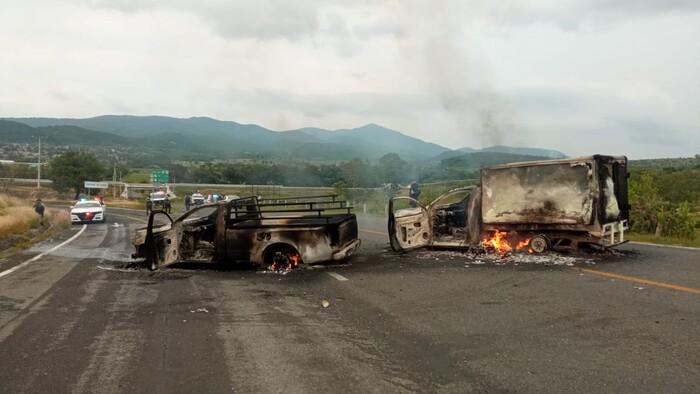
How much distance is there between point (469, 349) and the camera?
499cm

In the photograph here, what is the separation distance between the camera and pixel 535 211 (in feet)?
35.6

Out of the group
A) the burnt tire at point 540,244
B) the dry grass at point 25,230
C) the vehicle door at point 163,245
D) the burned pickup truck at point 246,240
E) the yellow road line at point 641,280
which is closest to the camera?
the yellow road line at point 641,280

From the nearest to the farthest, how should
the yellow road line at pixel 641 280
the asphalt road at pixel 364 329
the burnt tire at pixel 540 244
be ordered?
the asphalt road at pixel 364 329 < the yellow road line at pixel 641 280 < the burnt tire at pixel 540 244

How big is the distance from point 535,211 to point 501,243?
3.58 feet

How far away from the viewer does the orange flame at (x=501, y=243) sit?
36.7 feet

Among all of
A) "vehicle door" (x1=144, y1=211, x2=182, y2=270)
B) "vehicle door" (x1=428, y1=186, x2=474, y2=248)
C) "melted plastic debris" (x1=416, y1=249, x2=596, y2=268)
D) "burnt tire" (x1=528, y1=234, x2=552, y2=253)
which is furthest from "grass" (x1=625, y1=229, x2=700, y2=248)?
"vehicle door" (x1=144, y1=211, x2=182, y2=270)

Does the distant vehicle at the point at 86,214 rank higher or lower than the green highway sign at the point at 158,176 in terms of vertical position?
lower

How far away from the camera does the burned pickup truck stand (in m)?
9.96

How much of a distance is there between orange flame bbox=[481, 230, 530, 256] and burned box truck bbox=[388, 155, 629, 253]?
0.9 inches

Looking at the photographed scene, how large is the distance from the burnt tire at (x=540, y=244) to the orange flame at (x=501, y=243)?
167mm

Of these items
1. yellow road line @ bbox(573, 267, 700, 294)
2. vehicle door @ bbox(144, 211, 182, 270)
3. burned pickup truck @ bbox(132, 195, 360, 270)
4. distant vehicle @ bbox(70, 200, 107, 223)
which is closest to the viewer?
yellow road line @ bbox(573, 267, 700, 294)

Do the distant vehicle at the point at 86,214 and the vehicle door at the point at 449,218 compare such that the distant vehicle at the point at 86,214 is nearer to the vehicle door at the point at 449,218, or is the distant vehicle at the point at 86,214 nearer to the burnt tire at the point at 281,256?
the burnt tire at the point at 281,256

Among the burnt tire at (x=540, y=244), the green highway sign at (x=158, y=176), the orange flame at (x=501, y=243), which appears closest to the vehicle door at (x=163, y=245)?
the orange flame at (x=501, y=243)

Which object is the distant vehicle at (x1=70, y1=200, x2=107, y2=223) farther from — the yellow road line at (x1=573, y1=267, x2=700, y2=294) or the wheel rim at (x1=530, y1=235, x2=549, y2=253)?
the yellow road line at (x1=573, y1=267, x2=700, y2=294)
